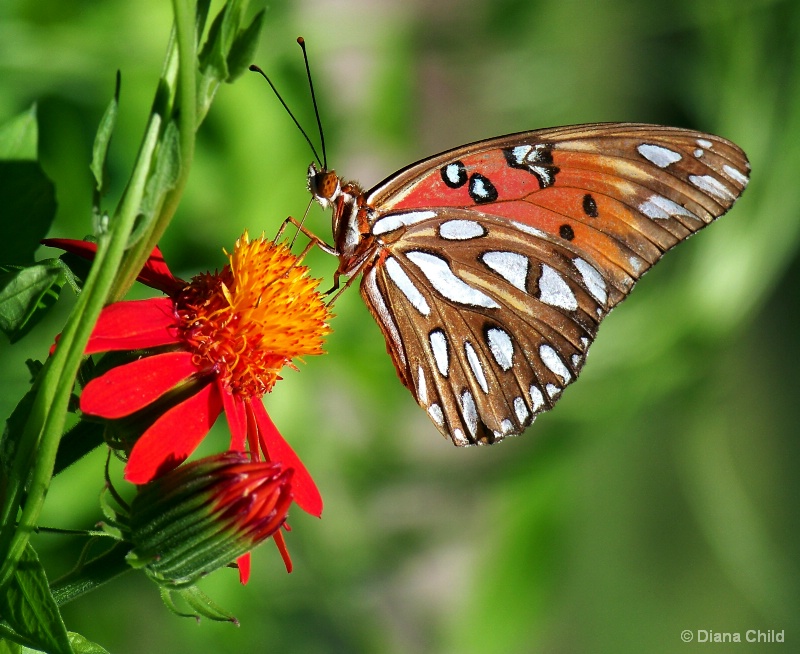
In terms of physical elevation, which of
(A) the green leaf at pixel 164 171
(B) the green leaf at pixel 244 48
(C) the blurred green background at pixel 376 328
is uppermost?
(B) the green leaf at pixel 244 48

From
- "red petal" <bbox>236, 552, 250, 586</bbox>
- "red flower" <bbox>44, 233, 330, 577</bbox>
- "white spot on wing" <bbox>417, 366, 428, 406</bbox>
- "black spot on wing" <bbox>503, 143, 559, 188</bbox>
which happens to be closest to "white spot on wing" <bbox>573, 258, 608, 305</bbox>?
"black spot on wing" <bbox>503, 143, 559, 188</bbox>

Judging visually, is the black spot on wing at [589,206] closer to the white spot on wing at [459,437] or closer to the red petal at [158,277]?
the white spot on wing at [459,437]

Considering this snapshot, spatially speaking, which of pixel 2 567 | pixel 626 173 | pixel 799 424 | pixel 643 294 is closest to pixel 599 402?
pixel 643 294

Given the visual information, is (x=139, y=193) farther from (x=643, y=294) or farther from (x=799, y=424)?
(x=799, y=424)

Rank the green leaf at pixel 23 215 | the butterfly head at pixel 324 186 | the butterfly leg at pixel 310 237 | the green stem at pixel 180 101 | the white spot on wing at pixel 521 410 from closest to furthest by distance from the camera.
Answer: the green stem at pixel 180 101, the green leaf at pixel 23 215, the butterfly leg at pixel 310 237, the butterfly head at pixel 324 186, the white spot on wing at pixel 521 410

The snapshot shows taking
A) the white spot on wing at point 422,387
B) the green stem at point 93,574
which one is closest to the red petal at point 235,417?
the green stem at point 93,574

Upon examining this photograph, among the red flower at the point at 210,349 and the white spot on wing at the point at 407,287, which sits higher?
the red flower at the point at 210,349
